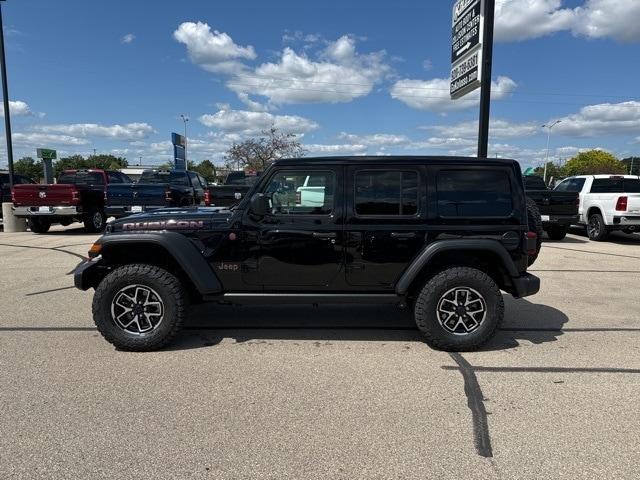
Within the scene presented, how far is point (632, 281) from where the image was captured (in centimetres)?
758

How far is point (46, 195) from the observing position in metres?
13.6

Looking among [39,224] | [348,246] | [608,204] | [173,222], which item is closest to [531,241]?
[348,246]

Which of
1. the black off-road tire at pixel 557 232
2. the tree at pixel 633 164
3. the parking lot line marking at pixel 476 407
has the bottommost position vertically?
the parking lot line marking at pixel 476 407

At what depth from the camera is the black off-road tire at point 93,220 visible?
47.0 feet

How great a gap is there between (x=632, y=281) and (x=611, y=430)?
5.51 meters

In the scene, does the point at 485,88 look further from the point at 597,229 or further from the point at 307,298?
the point at 307,298

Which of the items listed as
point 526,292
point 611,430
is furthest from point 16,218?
point 611,430

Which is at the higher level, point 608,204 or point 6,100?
point 6,100

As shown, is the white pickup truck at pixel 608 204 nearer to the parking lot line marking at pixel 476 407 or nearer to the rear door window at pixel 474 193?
the rear door window at pixel 474 193

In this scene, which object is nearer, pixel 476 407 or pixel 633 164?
pixel 476 407

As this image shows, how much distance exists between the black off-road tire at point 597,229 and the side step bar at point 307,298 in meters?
10.6

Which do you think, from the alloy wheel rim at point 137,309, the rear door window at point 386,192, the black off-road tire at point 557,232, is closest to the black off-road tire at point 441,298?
the rear door window at point 386,192

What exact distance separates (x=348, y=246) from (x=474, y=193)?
125 cm

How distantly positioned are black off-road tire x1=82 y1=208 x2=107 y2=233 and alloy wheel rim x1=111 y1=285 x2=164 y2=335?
10975mm
